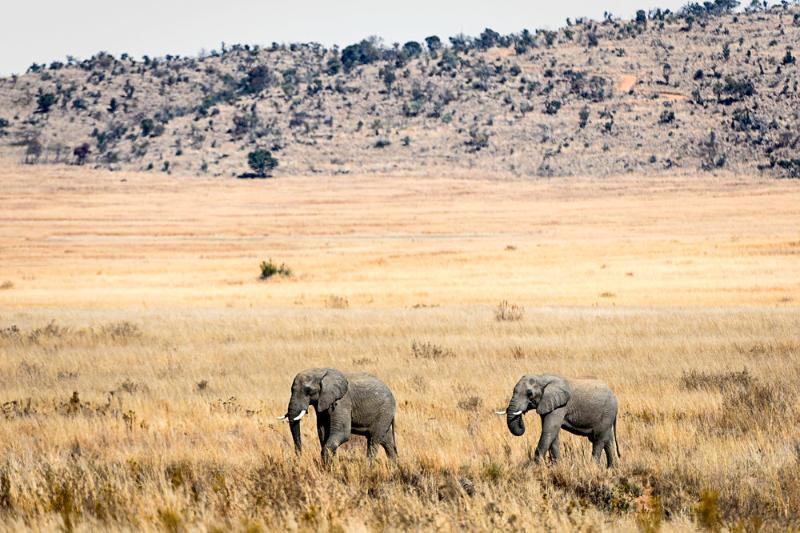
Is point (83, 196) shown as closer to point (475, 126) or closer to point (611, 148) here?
point (475, 126)

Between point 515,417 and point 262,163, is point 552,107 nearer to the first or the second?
point 262,163

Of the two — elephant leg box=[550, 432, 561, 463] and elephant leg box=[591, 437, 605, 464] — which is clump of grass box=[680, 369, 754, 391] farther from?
elephant leg box=[550, 432, 561, 463]

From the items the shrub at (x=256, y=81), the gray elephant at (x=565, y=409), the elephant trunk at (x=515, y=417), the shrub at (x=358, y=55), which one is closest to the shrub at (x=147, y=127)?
the shrub at (x=256, y=81)

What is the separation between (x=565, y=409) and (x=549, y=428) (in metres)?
0.28

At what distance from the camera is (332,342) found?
73.6 ft

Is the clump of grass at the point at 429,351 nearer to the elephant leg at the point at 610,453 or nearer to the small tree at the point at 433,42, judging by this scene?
the elephant leg at the point at 610,453

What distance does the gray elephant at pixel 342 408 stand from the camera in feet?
32.1

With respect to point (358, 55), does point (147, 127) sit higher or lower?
lower

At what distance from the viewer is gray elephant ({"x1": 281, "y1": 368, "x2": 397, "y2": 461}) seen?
9.78 meters

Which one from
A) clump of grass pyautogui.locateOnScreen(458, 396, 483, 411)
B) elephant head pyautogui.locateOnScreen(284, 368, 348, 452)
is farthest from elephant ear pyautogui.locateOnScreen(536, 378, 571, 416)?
clump of grass pyautogui.locateOnScreen(458, 396, 483, 411)

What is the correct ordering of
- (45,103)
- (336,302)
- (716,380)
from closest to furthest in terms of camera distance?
(716,380) < (336,302) < (45,103)

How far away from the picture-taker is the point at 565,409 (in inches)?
402

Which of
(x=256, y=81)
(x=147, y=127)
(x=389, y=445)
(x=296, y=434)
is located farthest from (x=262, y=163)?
(x=296, y=434)

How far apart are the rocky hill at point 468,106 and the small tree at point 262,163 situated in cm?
106
